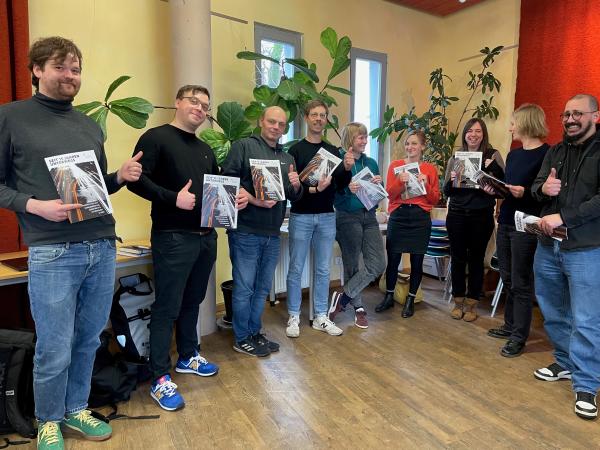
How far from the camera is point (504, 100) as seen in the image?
428 cm

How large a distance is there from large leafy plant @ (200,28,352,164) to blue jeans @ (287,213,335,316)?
0.72 meters

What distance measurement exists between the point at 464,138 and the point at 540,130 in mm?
562

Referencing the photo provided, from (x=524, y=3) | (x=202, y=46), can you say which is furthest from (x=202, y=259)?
(x=524, y=3)

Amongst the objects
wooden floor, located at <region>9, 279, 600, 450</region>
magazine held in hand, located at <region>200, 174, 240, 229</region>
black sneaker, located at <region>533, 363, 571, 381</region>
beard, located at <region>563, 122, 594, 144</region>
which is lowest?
wooden floor, located at <region>9, 279, 600, 450</region>

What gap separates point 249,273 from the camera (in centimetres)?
251

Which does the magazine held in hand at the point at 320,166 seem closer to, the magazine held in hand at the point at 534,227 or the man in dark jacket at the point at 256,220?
the man in dark jacket at the point at 256,220

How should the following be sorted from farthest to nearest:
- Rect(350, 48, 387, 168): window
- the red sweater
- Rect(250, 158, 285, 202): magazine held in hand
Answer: Rect(350, 48, 387, 168): window, the red sweater, Rect(250, 158, 285, 202): magazine held in hand

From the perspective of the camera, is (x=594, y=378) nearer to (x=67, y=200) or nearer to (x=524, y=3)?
(x=67, y=200)

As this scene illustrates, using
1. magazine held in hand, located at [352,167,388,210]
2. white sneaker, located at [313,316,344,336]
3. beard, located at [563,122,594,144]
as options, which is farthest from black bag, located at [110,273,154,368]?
Answer: beard, located at [563,122,594,144]

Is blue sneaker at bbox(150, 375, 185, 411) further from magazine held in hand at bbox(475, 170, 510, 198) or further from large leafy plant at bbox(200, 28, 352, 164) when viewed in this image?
magazine held in hand at bbox(475, 170, 510, 198)

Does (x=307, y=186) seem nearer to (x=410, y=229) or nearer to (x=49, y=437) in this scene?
(x=410, y=229)

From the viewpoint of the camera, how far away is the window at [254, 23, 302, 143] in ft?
11.8

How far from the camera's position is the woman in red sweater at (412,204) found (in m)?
3.11

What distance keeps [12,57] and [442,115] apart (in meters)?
3.90
